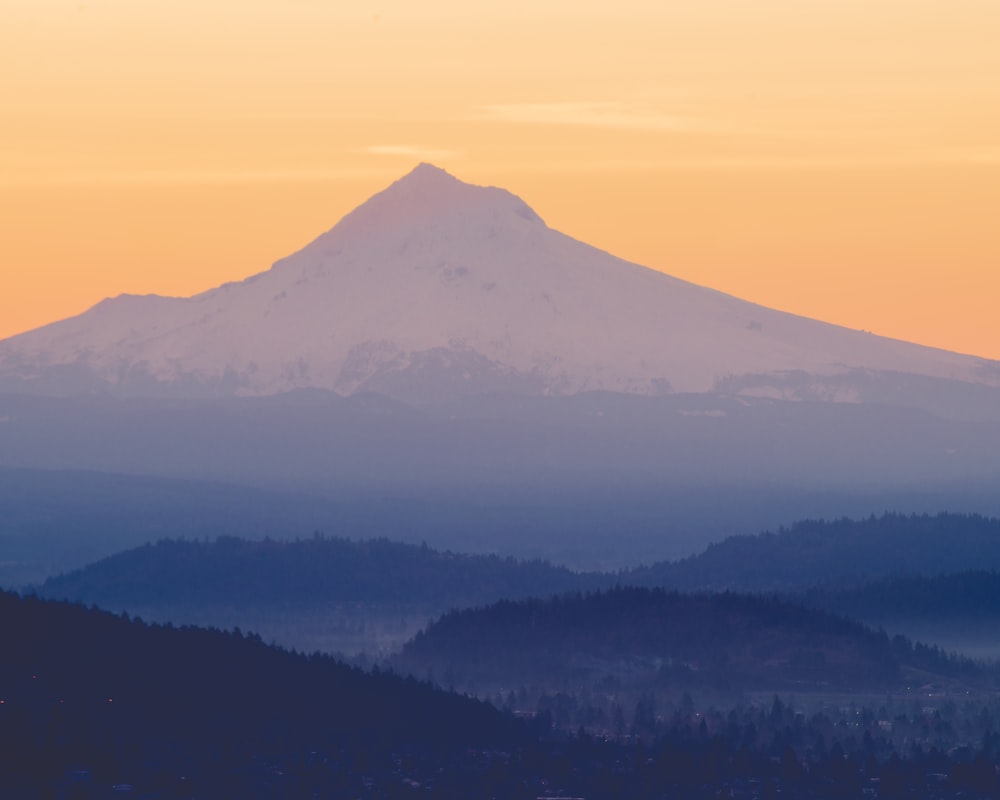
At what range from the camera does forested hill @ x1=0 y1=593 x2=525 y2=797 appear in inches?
5492

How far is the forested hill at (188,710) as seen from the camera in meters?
140

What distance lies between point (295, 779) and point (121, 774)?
10.6 m

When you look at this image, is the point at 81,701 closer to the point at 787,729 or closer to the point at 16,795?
the point at 16,795

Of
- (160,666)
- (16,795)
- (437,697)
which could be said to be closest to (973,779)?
(437,697)

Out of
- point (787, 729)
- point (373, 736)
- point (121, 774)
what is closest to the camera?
point (121, 774)

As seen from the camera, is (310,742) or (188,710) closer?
(188,710)

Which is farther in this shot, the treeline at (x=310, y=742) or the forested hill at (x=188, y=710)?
the treeline at (x=310, y=742)

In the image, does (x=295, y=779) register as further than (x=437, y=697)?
No

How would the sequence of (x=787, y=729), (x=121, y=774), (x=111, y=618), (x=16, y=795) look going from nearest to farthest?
(x=16, y=795)
(x=121, y=774)
(x=111, y=618)
(x=787, y=729)

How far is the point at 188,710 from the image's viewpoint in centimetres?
15488

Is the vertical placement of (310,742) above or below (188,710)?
below

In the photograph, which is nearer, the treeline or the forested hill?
the forested hill

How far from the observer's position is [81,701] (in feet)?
488

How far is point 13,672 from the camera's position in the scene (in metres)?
149
